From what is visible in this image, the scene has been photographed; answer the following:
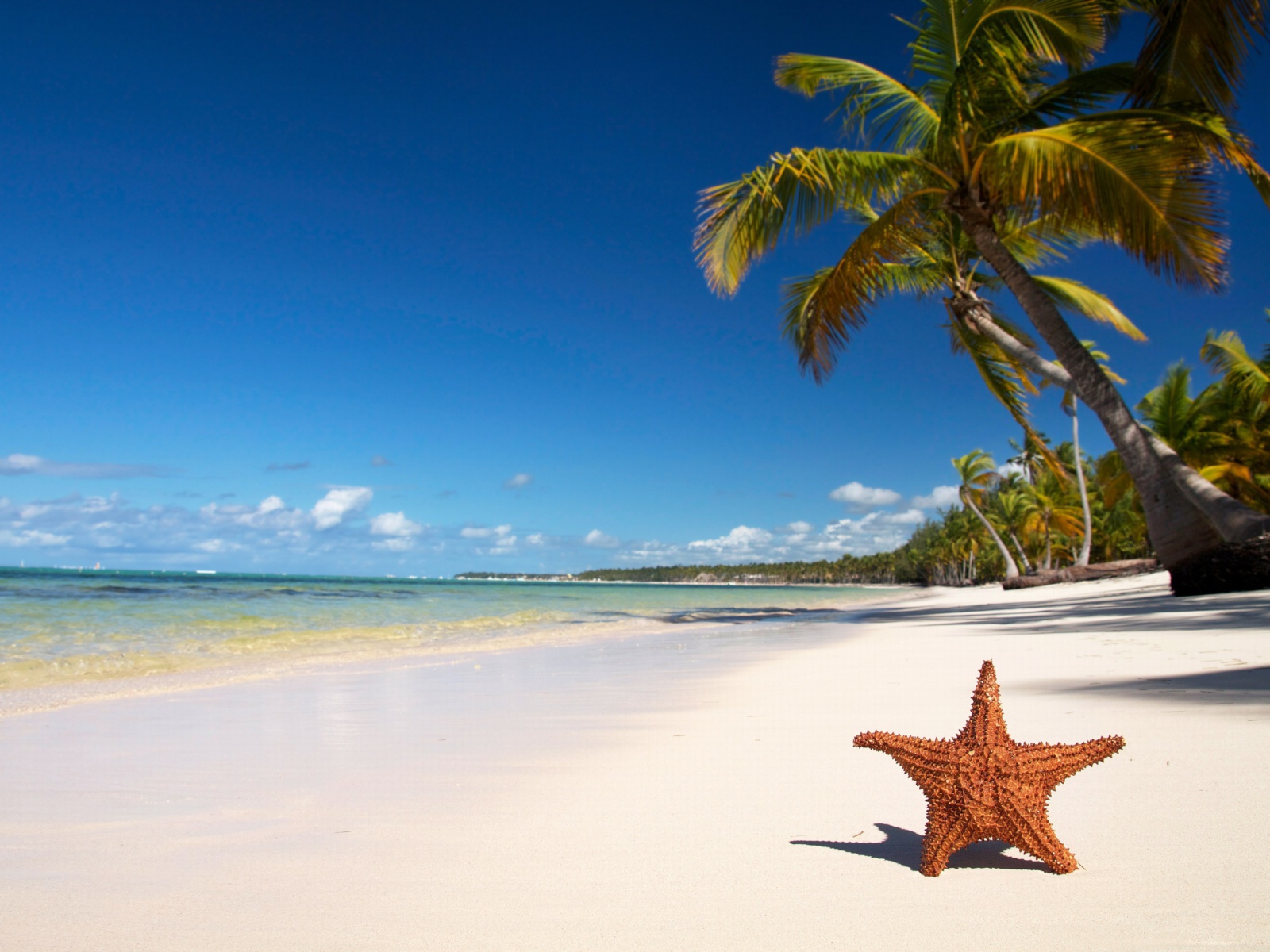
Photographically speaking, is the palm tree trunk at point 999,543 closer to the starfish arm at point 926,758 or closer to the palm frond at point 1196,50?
the palm frond at point 1196,50

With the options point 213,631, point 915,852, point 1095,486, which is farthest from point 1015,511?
point 915,852

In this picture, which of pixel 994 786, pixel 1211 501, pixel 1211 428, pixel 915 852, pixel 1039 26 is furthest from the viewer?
pixel 1211 428

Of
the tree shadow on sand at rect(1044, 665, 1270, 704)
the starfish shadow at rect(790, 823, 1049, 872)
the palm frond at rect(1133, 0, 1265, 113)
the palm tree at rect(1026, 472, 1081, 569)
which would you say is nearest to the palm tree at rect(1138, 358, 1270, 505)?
the palm tree at rect(1026, 472, 1081, 569)

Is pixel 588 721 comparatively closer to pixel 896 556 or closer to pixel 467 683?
pixel 467 683

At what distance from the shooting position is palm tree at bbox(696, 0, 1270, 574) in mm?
9484

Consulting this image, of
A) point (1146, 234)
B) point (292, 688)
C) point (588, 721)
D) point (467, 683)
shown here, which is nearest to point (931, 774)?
point (588, 721)

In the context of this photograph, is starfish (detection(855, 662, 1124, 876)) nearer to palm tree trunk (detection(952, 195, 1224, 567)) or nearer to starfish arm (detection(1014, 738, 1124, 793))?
starfish arm (detection(1014, 738, 1124, 793))

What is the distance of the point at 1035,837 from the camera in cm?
188

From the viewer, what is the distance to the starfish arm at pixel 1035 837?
1.87 m

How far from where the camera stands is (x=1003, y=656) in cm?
663

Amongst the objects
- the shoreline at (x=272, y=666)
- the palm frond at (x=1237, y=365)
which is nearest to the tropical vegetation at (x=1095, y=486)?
the palm frond at (x=1237, y=365)

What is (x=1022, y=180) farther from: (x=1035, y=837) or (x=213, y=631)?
(x=213, y=631)

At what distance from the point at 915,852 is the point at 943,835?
0.25 metres

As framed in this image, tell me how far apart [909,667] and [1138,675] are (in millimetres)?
1707
